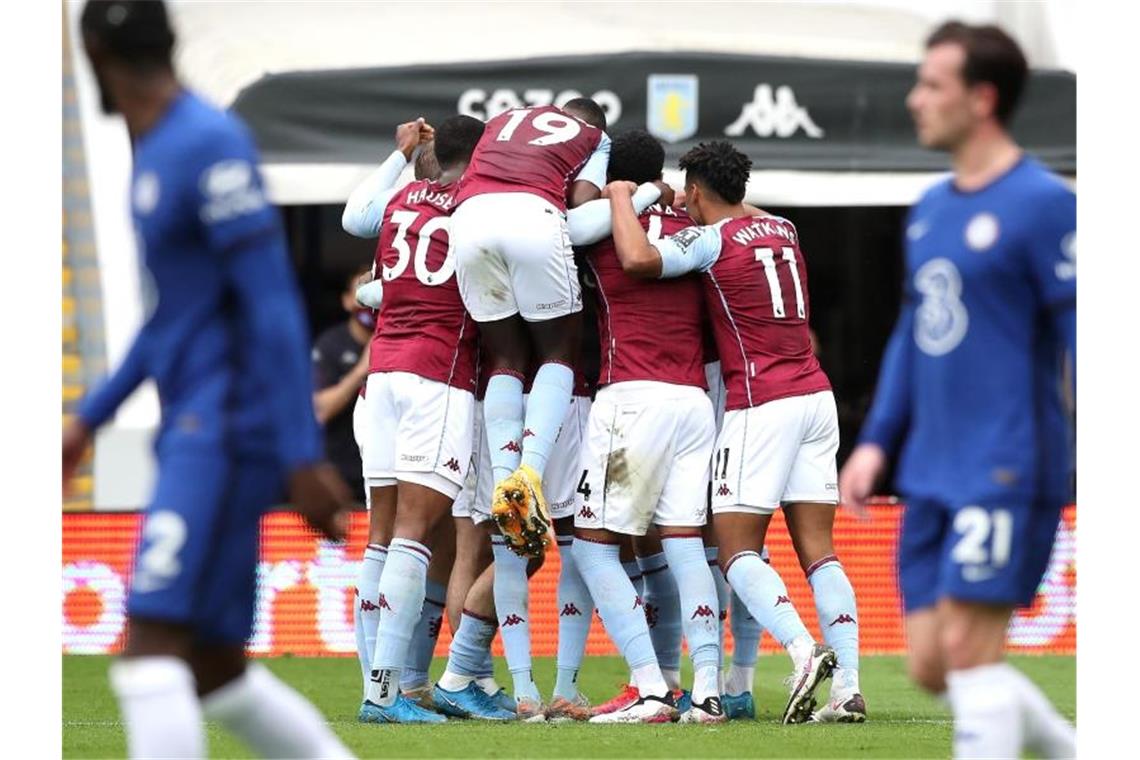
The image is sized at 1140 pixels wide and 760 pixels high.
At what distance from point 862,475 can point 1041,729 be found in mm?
789

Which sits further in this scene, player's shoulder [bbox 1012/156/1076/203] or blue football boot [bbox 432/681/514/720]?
blue football boot [bbox 432/681/514/720]

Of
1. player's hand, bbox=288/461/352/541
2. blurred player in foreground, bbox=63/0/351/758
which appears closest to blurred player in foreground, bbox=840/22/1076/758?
player's hand, bbox=288/461/352/541

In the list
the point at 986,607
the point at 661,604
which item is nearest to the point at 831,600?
the point at 661,604

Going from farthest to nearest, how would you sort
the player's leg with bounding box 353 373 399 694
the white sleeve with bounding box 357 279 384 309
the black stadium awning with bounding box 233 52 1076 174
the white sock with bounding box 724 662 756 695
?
the black stadium awning with bounding box 233 52 1076 174 → the white sleeve with bounding box 357 279 384 309 → the white sock with bounding box 724 662 756 695 → the player's leg with bounding box 353 373 399 694

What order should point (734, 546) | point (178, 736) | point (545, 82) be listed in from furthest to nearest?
point (545, 82)
point (734, 546)
point (178, 736)

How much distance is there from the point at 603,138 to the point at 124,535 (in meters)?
4.69

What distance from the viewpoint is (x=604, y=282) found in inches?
321

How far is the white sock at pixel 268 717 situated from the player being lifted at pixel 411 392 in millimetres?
2904

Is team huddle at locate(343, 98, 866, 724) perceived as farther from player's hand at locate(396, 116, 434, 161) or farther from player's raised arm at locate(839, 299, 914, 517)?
player's raised arm at locate(839, 299, 914, 517)

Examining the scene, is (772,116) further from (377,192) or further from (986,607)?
(986,607)

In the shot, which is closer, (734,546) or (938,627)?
(938,627)

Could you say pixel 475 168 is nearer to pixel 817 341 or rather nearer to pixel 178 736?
pixel 178 736

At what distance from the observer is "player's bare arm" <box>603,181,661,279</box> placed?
786cm

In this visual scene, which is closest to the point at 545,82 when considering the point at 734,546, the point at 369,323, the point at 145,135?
the point at 369,323
